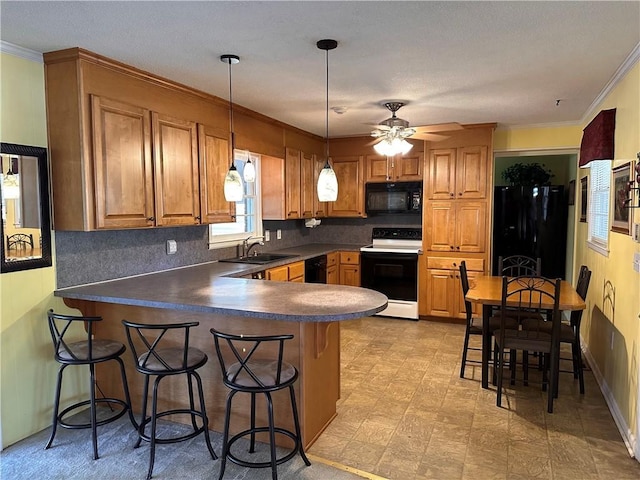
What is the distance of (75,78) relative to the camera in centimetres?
262

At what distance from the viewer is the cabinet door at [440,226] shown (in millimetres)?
5207

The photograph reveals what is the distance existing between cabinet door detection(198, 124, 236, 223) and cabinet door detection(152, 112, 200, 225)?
0.07m

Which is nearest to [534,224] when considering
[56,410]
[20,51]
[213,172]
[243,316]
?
[213,172]

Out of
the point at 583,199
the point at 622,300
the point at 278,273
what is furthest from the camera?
the point at 583,199

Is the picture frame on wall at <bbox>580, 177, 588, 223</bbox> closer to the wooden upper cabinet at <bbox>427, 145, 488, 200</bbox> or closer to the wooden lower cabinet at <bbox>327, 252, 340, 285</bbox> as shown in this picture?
the wooden upper cabinet at <bbox>427, 145, 488, 200</bbox>

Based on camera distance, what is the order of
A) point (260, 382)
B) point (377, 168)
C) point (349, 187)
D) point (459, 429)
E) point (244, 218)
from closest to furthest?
point (260, 382), point (459, 429), point (244, 218), point (377, 168), point (349, 187)

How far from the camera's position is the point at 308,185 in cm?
548

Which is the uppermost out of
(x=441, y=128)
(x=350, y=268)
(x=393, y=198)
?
(x=441, y=128)

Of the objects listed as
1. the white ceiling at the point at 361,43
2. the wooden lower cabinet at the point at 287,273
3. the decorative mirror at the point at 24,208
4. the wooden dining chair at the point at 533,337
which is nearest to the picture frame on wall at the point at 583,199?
the white ceiling at the point at 361,43

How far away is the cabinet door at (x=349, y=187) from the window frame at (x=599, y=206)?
2572mm

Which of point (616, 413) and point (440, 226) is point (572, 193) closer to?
point (440, 226)

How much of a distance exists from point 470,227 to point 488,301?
2.10 meters

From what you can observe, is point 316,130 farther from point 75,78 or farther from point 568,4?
Answer: point 568,4

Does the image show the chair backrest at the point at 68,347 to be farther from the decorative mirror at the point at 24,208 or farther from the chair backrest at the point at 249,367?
the chair backrest at the point at 249,367
